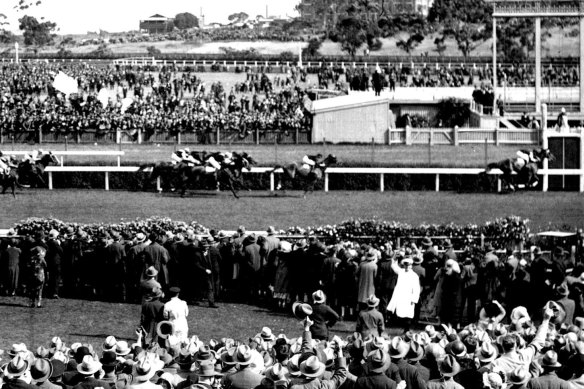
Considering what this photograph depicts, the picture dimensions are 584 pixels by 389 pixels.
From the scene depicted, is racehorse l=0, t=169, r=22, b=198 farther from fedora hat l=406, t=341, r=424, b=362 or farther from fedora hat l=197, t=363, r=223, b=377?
fedora hat l=406, t=341, r=424, b=362

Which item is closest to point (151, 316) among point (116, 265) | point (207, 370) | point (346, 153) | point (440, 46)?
point (116, 265)

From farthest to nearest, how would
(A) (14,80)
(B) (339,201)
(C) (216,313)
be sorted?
(A) (14,80)
(B) (339,201)
(C) (216,313)

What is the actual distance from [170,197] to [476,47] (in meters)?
68.4

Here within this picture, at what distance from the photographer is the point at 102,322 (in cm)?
1761

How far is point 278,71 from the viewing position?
6694 cm

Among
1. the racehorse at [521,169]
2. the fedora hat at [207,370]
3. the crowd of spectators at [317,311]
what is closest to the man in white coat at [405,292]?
the crowd of spectators at [317,311]

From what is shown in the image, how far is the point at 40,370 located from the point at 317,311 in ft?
15.8

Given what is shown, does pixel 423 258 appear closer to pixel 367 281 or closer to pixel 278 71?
pixel 367 281

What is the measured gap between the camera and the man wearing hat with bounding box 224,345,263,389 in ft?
33.4

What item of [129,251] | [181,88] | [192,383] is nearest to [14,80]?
[181,88]

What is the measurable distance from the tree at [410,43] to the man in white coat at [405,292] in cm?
7475

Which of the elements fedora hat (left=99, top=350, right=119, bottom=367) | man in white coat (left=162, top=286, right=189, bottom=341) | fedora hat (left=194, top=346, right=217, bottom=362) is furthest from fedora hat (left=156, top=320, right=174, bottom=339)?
fedora hat (left=99, top=350, right=119, bottom=367)

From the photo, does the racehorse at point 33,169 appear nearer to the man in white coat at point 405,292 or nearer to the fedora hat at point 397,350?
the man in white coat at point 405,292

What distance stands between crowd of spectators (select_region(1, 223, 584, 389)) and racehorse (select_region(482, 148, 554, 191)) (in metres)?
9.87
